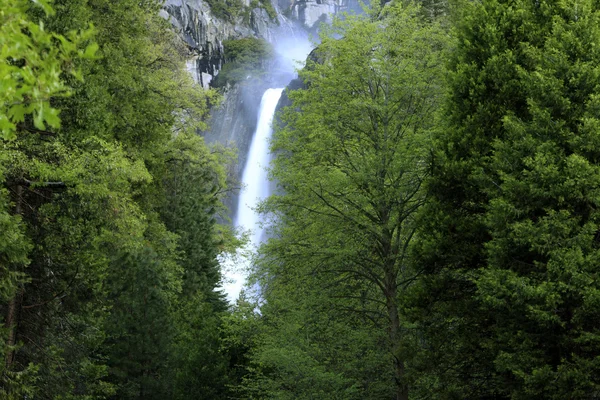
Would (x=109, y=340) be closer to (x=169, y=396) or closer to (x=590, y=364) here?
(x=169, y=396)

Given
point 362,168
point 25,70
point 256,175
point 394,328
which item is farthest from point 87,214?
point 256,175

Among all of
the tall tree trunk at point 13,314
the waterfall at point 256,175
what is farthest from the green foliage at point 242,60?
the tall tree trunk at point 13,314

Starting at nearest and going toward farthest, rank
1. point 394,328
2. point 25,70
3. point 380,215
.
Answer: point 25,70
point 394,328
point 380,215

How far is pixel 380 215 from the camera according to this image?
13.5 metres

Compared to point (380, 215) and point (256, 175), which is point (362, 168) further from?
point (256, 175)

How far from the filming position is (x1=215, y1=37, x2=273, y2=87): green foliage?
7062 centimetres

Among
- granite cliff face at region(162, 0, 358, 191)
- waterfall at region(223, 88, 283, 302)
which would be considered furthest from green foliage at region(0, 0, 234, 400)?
granite cliff face at region(162, 0, 358, 191)

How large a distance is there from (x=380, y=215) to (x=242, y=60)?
204 feet

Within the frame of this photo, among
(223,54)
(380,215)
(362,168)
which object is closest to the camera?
(362,168)

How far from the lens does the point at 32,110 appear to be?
2986 millimetres

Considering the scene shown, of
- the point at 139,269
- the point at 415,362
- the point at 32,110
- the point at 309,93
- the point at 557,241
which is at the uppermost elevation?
the point at 309,93

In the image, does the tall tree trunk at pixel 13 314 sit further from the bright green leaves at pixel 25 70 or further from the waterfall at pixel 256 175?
the waterfall at pixel 256 175

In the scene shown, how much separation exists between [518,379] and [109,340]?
13016 millimetres

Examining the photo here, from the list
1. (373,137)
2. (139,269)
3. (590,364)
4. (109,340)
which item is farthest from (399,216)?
→ (109,340)
